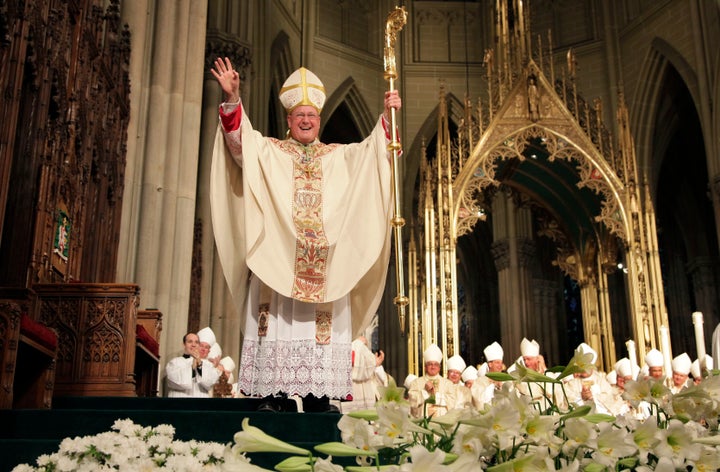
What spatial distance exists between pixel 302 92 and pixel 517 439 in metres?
3.84

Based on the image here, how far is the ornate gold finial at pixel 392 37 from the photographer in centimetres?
520

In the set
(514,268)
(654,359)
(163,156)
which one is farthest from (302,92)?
(514,268)

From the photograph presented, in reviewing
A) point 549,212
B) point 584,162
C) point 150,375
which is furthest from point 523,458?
point 549,212

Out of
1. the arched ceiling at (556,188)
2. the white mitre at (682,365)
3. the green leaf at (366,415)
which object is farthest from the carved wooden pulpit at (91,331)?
the arched ceiling at (556,188)

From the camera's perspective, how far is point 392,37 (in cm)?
538

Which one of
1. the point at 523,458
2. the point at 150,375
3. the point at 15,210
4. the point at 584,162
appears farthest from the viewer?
the point at 584,162

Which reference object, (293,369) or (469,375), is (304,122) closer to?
(293,369)

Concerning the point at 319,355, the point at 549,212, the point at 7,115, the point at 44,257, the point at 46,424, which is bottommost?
the point at 46,424

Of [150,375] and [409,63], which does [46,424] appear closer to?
[150,375]

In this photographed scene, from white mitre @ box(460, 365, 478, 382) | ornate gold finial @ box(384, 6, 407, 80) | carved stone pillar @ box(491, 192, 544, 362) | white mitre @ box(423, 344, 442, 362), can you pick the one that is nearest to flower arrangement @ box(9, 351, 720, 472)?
ornate gold finial @ box(384, 6, 407, 80)

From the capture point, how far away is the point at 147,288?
8.20 m

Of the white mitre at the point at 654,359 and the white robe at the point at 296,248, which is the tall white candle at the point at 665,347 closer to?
the white mitre at the point at 654,359

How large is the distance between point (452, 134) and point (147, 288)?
50.9 feet

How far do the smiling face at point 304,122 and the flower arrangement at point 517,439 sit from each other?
3.63m
